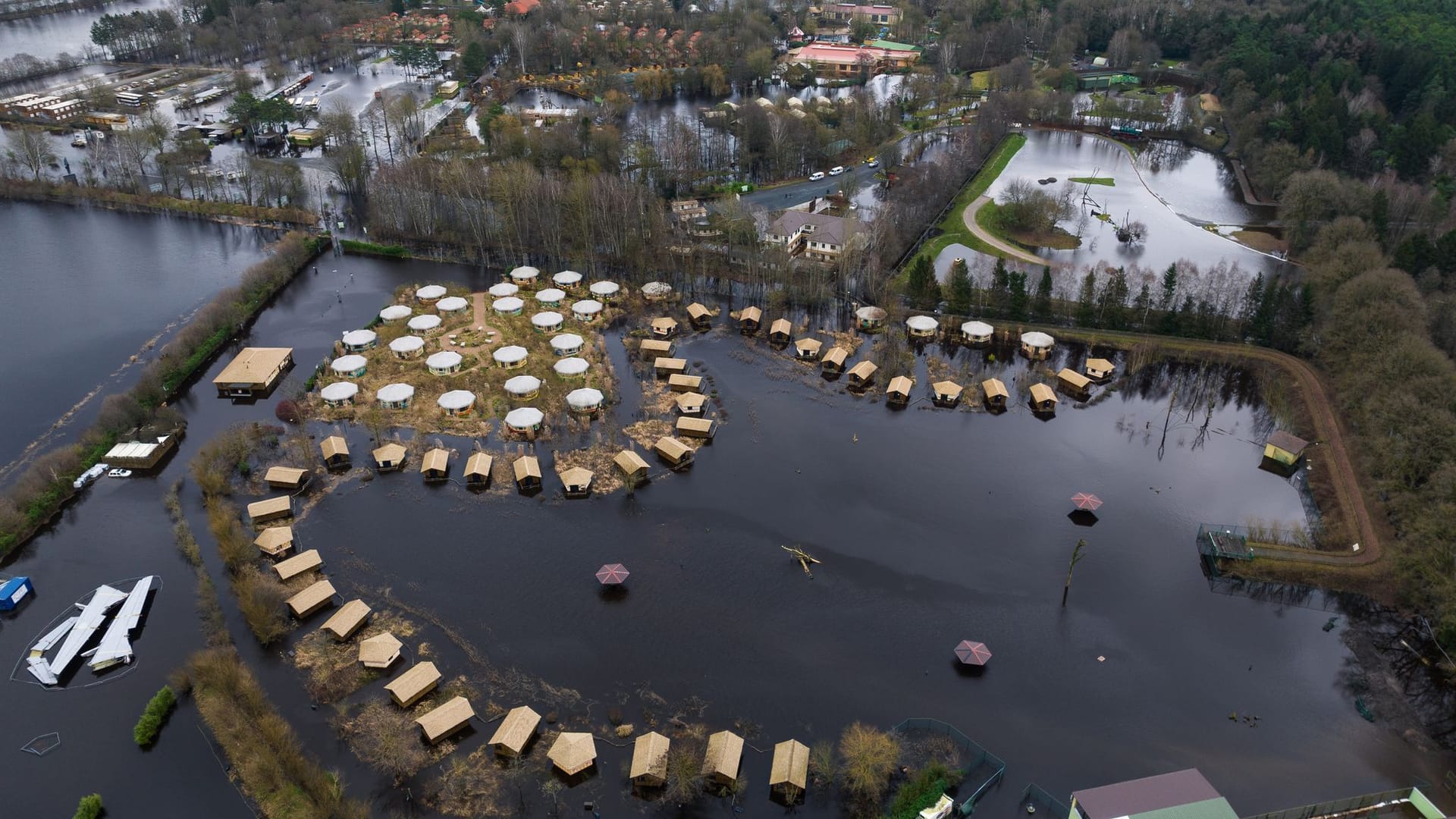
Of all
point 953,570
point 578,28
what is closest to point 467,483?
point 953,570

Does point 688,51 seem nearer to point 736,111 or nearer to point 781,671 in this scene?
point 736,111

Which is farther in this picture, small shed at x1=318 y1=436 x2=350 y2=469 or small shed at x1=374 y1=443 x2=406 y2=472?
small shed at x1=318 y1=436 x2=350 y2=469

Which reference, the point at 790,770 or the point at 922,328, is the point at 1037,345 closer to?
the point at 922,328

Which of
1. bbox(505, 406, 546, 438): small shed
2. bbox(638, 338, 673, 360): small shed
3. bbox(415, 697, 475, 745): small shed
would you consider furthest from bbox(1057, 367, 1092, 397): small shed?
bbox(415, 697, 475, 745): small shed

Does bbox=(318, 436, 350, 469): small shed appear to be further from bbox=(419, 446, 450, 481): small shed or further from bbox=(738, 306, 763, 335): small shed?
bbox=(738, 306, 763, 335): small shed

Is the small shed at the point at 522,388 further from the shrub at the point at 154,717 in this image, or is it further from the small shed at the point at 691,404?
the shrub at the point at 154,717

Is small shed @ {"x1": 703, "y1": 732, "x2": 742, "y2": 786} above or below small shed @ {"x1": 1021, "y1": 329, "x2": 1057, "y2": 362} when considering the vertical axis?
below
